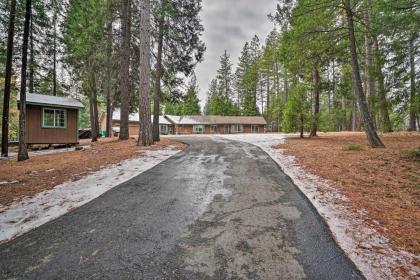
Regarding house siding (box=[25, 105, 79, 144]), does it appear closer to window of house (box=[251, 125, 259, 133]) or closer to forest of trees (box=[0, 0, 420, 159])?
forest of trees (box=[0, 0, 420, 159])

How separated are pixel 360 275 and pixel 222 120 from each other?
129 feet

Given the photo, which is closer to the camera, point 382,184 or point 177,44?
point 382,184

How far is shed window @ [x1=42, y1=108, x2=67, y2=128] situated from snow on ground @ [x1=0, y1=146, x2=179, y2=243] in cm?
1083

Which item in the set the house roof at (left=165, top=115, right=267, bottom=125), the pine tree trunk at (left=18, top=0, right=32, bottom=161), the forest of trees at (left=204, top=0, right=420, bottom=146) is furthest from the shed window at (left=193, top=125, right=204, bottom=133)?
the pine tree trunk at (left=18, top=0, right=32, bottom=161)

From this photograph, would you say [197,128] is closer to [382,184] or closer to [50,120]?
[50,120]

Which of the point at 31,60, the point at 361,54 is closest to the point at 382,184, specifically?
the point at 361,54

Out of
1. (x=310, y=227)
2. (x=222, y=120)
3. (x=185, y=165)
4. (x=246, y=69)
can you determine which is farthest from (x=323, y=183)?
(x=246, y=69)

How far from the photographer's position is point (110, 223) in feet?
11.1

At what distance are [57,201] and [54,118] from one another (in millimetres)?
13104

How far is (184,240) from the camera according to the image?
2914 mm

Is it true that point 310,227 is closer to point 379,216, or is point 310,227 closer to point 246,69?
point 379,216

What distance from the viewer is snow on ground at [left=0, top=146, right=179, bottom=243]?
11.5ft

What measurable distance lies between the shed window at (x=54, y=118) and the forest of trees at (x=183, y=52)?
8.05ft

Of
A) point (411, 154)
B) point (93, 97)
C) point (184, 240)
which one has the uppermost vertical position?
point (93, 97)
